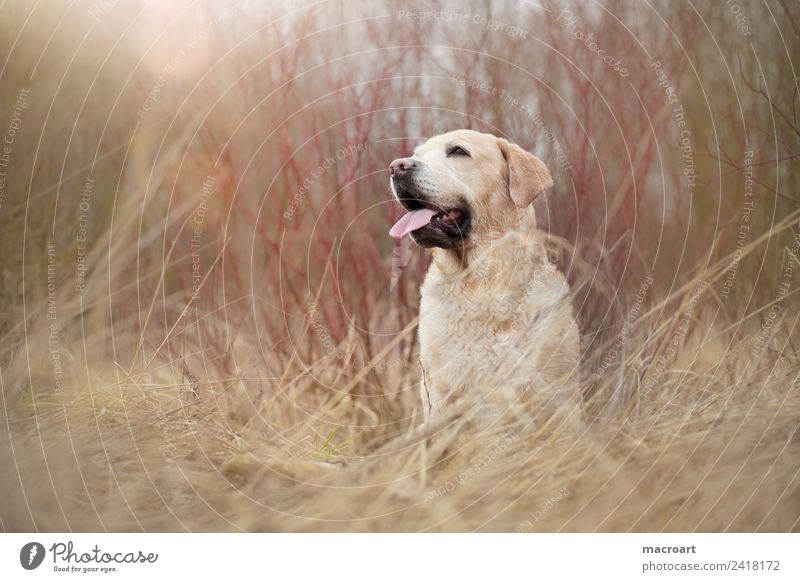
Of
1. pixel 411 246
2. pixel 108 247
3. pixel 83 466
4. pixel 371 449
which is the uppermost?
pixel 108 247

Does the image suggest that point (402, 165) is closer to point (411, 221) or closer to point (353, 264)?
point (411, 221)

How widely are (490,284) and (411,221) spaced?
633 millimetres

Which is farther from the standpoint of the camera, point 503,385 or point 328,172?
point 328,172

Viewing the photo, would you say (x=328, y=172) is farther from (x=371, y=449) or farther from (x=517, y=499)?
(x=517, y=499)

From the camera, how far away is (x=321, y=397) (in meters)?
5.26

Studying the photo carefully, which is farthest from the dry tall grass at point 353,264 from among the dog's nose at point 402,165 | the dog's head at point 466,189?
the dog's nose at point 402,165

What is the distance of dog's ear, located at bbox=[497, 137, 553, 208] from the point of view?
5055 mm

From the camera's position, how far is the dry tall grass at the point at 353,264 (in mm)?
5078

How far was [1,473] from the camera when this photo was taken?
5129 millimetres

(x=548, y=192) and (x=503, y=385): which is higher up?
(x=548, y=192)

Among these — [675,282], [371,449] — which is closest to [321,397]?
[371,449]
